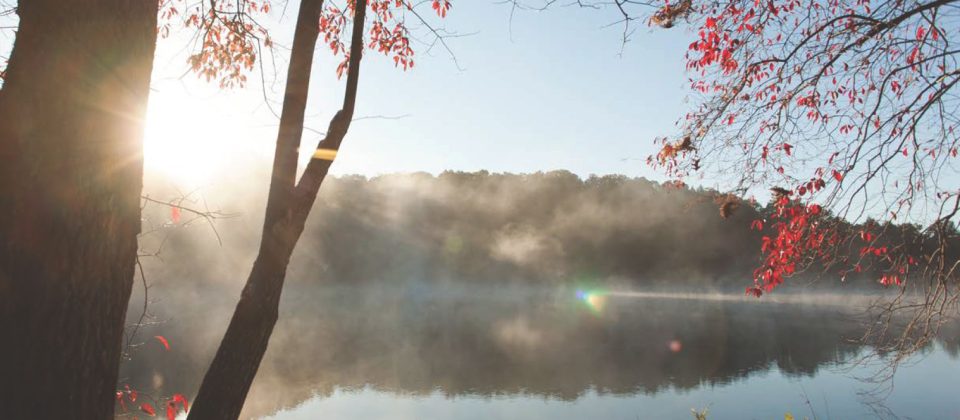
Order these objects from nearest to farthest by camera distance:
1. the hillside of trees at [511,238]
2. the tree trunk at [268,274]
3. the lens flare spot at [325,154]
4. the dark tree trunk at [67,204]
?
the dark tree trunk at [67,204] → the tree trunk at [268,274] → the lens flare spot at [325,154] → the hillside of trees at [511,238]

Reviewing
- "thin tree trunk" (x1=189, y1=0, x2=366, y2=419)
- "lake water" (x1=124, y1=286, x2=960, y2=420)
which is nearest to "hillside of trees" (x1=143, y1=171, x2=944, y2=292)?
"lake water" (x1=124, y1=286, x2=960, y2=420)

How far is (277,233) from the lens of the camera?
227cm

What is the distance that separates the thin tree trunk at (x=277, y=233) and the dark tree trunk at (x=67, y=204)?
0.47m

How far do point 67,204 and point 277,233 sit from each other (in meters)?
0.85

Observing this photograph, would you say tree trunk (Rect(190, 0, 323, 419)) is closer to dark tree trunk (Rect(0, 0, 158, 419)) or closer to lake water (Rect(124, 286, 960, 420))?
dark tree trunk (Rect(0, 0, 158, 419))

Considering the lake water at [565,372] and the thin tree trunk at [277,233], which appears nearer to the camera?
the thin tree trunk at [277,233]

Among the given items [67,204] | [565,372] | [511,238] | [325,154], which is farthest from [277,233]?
[511,238]

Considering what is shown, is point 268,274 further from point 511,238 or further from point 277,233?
point 511,238

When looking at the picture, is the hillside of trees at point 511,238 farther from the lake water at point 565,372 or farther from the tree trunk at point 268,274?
the tree trunk at point 268,274

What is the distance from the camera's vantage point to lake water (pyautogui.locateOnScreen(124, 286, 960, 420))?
548 inches

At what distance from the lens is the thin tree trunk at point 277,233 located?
2109 millimetres

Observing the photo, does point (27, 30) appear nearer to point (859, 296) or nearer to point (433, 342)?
point (433, 342)

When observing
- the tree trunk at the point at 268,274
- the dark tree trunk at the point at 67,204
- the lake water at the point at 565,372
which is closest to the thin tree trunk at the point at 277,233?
the tree trunk at the point at 268,274

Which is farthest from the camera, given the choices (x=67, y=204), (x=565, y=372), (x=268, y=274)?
(x=565, y=372)
